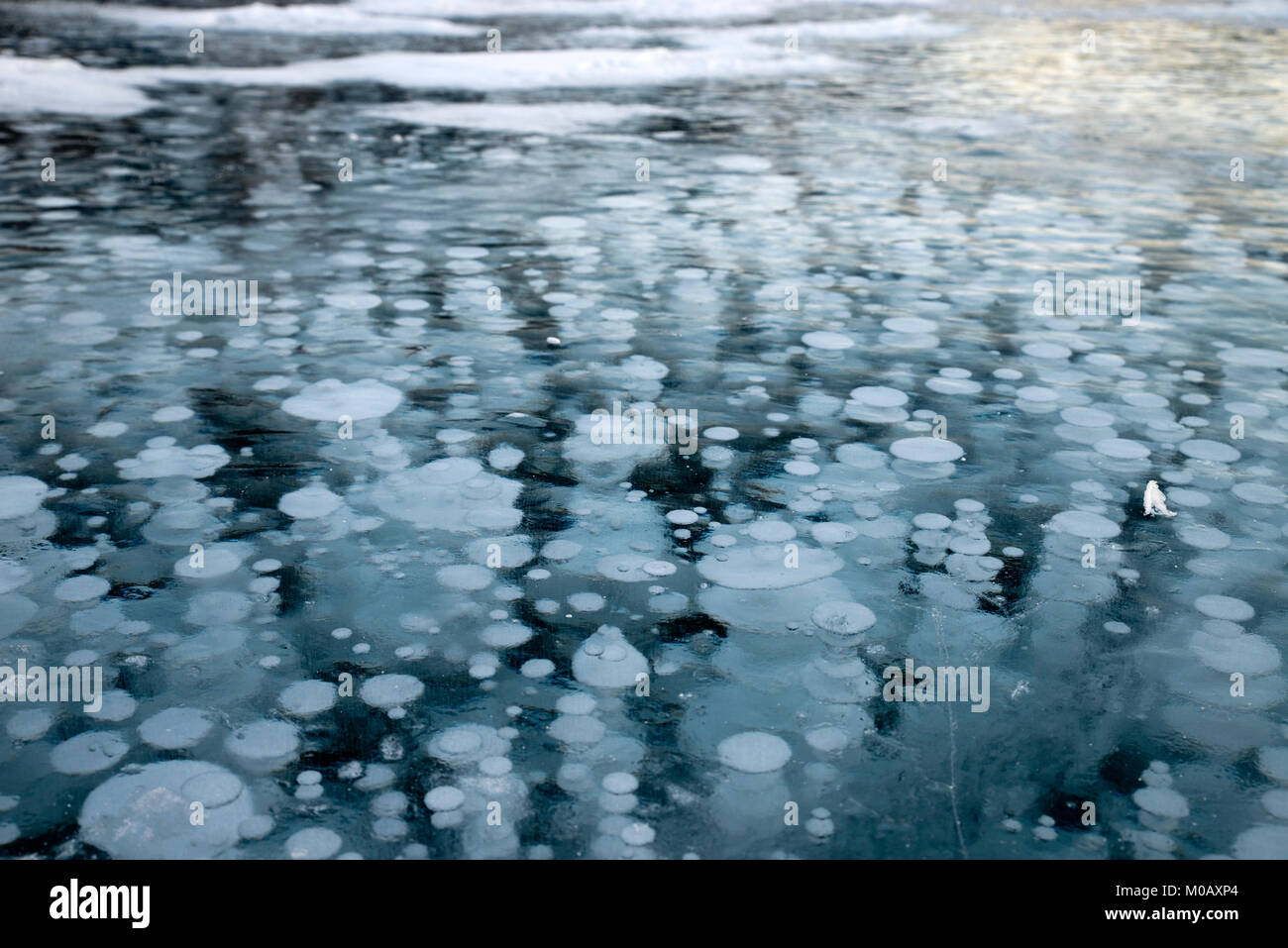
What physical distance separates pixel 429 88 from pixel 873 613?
29.3 ft

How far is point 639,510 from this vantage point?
2902 millimetres

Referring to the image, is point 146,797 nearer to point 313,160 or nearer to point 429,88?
point 313,160

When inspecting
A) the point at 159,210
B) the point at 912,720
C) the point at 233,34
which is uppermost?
the point at 233,34

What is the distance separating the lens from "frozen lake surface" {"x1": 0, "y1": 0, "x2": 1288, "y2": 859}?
6.42ft

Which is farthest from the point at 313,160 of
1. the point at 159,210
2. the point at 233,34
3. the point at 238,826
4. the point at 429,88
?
the point at 233,34

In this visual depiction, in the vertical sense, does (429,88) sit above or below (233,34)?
below

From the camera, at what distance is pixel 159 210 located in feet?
18.5

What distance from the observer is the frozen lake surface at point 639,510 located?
1958 mm

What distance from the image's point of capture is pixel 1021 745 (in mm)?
2068

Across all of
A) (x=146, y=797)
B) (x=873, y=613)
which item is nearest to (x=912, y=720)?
(x=873, y=613)

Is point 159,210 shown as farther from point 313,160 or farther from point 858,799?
point 858,799
